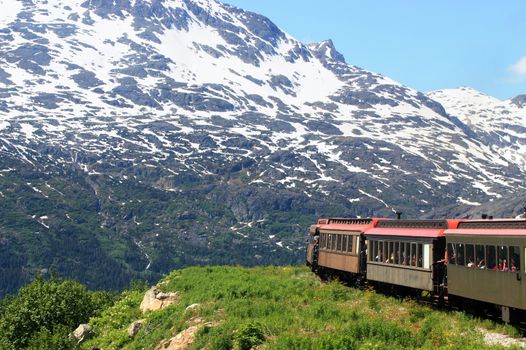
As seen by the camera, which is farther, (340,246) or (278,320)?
(340,246)

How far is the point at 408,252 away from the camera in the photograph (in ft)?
109

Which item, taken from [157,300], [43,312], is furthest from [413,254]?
[43,312]

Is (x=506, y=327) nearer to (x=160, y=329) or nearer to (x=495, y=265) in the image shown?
(x=495, y=265)

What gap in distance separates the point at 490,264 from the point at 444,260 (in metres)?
4.57

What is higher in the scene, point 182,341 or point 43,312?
point 182,341

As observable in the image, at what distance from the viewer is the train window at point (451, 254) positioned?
94.3ft

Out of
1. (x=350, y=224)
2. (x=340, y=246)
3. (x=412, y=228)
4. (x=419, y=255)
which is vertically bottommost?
(x=419, y=255)

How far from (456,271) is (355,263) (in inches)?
484

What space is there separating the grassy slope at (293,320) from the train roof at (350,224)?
4665 millimetres

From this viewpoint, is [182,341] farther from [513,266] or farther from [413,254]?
[513,266]

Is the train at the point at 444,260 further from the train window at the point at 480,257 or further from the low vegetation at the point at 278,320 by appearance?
the low vegetation at the point at 278,320

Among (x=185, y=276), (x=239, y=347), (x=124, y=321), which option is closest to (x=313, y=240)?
(x=185, y=276)

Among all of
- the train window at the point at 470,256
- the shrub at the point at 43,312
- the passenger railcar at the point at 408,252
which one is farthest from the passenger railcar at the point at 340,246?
the shrub at the point at 43,312

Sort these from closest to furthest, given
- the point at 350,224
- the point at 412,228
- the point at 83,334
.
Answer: the point at 412,228 < the point at 350,224 < the point at 83,334
